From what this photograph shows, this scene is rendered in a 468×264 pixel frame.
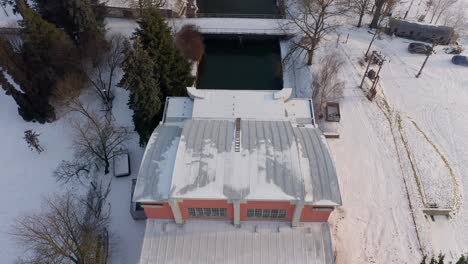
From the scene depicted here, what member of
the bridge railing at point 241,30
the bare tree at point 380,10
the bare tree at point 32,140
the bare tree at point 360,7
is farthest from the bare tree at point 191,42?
the bare tree at point 380,10

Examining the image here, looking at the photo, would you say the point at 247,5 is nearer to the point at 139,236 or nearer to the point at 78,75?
the point at 78,75

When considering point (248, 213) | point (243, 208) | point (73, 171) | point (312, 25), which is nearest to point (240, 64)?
point (312, 25)

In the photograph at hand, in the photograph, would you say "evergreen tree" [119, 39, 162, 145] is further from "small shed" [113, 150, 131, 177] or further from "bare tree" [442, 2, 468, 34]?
"bare tree" [442, 2, 468, 34]

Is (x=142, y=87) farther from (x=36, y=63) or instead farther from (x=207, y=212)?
(x=36, y=63)

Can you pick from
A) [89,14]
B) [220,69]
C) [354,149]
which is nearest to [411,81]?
[354,149]

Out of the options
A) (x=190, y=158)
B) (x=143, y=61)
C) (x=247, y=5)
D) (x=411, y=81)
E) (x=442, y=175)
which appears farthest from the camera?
(x=247, y=5)

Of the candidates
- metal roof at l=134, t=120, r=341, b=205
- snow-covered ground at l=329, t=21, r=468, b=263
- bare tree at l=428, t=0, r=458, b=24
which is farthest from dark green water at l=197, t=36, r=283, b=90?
bare tree at l=428, t=0, r=458, b=24

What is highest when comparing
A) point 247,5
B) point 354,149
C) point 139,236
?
point 247,5
